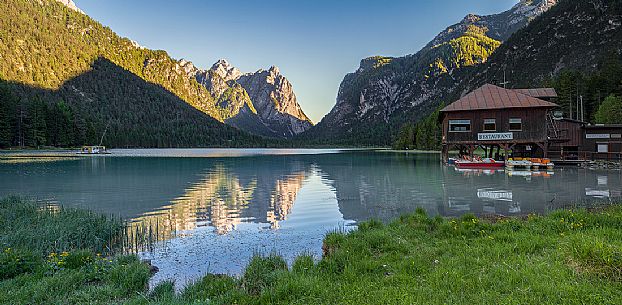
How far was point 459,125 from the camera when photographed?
4562 cm

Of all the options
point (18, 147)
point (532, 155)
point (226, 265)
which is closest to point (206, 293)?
point (226, 265)

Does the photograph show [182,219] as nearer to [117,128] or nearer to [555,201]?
[555,201]

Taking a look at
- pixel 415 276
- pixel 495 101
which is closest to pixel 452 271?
pixel 415 276

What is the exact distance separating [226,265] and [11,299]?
16.0 feet

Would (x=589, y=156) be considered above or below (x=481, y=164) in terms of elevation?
above

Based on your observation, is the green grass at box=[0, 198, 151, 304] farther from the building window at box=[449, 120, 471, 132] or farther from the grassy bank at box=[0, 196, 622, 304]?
the building window at box=[449, 120, 471, 132]

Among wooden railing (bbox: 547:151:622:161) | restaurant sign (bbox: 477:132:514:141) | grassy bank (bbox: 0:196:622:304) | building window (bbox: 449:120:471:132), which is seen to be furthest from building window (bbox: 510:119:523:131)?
grassy bank (bbox: 0:196:622:304)

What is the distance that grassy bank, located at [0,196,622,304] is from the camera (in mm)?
6074

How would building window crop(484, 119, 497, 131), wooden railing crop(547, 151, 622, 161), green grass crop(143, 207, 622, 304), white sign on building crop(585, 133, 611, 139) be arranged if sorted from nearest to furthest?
1. green grass crop(143, 207, 622, 304)
2. building window crop(484, 119, 497, 131)
3. wooden railing crop(547, 151, 622, 161)
4. white sign on building crop(585, 133, 611, 139)

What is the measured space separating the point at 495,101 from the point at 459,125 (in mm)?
5216

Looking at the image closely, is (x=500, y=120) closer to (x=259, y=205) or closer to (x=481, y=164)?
(x=481, y=164)

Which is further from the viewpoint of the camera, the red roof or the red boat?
the red boat

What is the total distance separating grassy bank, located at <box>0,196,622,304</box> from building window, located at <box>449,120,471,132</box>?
37001 mm

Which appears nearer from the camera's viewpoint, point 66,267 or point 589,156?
point 66,267
